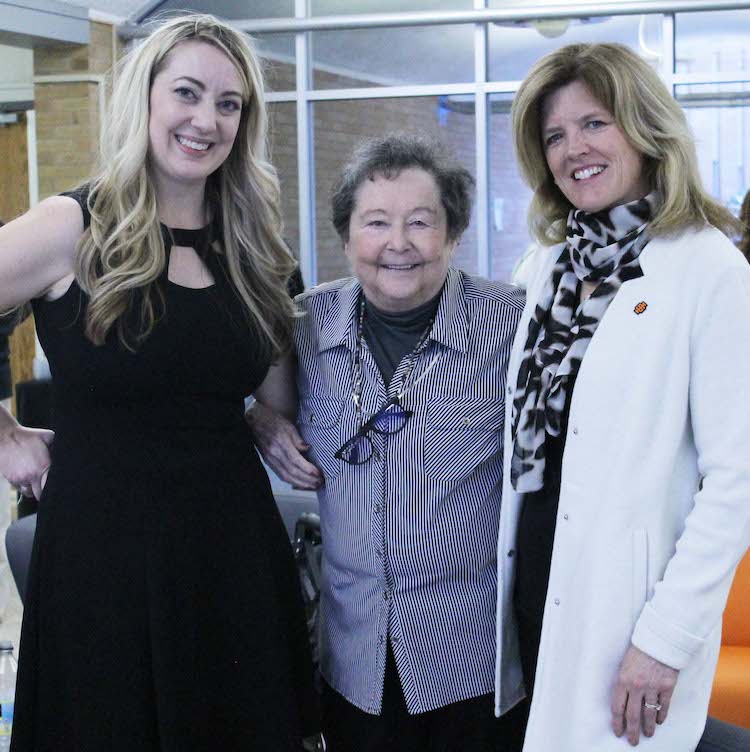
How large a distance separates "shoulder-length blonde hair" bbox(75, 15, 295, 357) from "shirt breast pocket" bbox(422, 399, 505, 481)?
38 cm

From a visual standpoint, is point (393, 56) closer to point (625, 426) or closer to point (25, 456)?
point (25, 456)

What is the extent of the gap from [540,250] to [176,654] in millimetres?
1121

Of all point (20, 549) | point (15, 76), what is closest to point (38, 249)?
point (20, 549)

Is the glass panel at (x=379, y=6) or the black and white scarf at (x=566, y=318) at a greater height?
the glass panel at (x=379, y=6)

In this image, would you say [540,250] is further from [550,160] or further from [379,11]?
[379,11]

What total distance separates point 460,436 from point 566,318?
34 centimetres

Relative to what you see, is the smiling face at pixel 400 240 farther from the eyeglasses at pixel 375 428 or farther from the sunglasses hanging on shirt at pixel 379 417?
the eyeglasses at pixel 375 428

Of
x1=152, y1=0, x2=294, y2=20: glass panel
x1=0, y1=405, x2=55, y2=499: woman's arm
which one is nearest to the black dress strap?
x1=0, y1=405, x2=55, y2=499: woman's arm

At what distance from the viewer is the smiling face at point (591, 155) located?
185 cm

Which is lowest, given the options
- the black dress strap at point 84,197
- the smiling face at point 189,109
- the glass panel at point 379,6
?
the black dress strap at point 84,197

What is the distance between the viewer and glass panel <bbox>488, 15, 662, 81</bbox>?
26.8 feet

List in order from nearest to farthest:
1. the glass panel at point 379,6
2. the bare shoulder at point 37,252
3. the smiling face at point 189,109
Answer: the bare shoulder at point 37,252
the smiling face at point 189,109
the glass panel at point 379,6

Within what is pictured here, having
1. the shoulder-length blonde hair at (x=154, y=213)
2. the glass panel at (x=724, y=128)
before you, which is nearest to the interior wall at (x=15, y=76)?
the glass panel at (x=724, y=128)

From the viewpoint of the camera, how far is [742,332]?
165 cm
